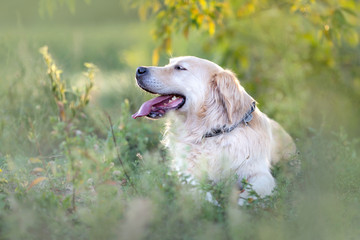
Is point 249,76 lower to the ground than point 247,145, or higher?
lower

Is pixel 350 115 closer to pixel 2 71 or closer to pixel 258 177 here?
pixel 258 177

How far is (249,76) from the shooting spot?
690 centimetres

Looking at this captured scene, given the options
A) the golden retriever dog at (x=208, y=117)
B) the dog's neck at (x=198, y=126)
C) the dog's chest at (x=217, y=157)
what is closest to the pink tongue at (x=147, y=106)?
the golden retriever dog at (x=208, y=117)

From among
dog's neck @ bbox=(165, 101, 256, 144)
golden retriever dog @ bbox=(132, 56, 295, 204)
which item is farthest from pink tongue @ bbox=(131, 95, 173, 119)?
dog's neck @ bbox=(165, 101, 256, 144)

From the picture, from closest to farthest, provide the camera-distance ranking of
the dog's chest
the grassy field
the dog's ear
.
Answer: the grassy field
the dog's chest
the dog's ear

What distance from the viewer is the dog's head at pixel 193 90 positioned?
3.56m

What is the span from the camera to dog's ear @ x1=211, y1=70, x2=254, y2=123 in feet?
11.5

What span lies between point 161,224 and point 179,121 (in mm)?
1361

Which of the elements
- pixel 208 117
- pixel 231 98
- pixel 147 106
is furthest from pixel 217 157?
pixel 147 106

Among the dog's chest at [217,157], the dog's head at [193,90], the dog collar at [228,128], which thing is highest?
the dog's head at [193,90]

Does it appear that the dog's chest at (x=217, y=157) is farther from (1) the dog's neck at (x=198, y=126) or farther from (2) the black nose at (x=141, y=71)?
(2) the black nose at (x=141, y=71)

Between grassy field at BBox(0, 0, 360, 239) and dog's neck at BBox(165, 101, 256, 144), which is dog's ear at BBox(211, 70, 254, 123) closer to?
dog's neck at BBox(165, 101, 256, 144)

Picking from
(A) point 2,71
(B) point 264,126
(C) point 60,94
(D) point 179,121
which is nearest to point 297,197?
(B) point 264,126

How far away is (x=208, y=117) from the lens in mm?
3621
